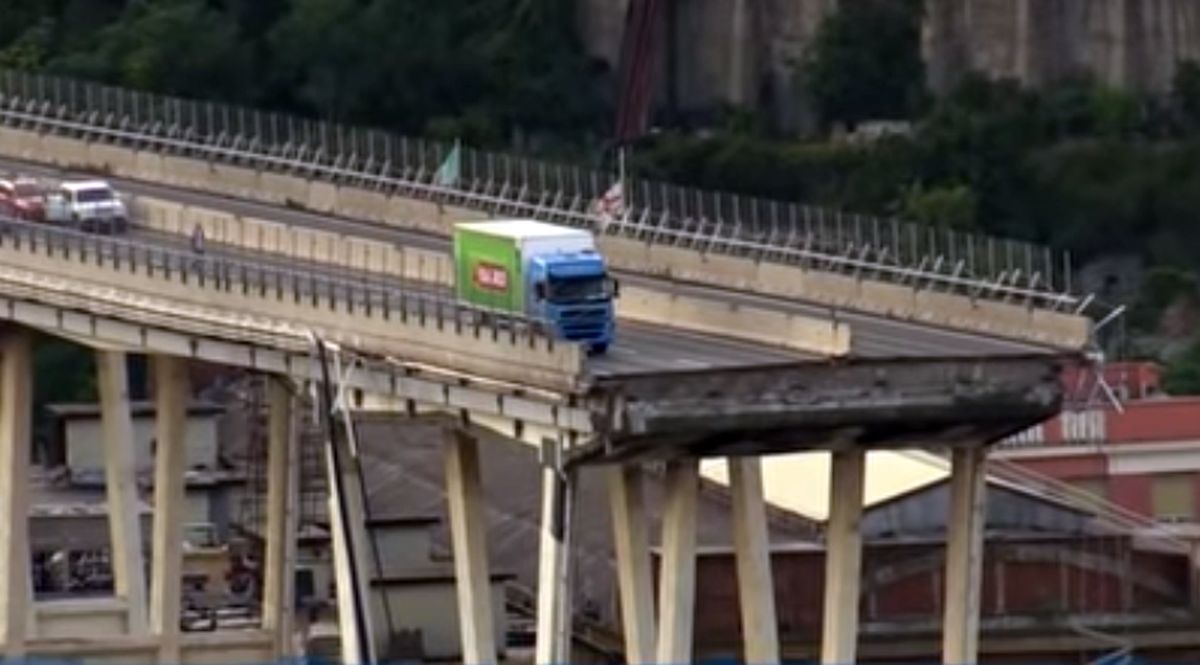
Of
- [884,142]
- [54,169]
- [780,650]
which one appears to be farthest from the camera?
[884,142]

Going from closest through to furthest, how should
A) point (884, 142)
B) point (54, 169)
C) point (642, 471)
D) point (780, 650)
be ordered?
point (642, 471), point (780, 650), point (54, 169), point (884, 142)

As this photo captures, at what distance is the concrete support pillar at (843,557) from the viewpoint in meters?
92.1

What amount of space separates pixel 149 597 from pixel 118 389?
7.90 ft

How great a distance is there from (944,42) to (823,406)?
168 ft

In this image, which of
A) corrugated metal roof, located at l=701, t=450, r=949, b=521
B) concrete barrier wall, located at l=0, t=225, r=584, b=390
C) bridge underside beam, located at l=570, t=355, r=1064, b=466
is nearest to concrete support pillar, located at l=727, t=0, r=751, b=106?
corrugated metal roof, located at l=701, t=450, r=949, b=521

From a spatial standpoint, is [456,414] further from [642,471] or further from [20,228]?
[20,228]

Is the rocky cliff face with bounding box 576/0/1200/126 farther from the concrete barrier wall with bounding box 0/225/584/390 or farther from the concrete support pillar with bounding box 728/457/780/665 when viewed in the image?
the concrete support pillar with bounding box 728/457/780/665

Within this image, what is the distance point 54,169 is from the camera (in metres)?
112

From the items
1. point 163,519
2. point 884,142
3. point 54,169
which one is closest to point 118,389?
point 163,519

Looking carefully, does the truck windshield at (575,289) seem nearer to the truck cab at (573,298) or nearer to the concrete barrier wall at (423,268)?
the truck cab at (573,298)

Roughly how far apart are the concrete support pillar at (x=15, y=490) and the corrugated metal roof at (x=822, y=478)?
28.7 feet

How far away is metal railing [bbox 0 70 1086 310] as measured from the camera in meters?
100

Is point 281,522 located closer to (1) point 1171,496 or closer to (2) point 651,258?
(2) point 651,258

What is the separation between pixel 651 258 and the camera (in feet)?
332
